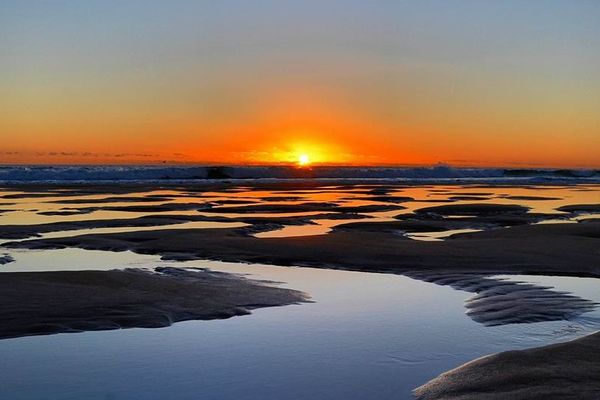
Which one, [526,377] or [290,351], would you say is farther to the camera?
[290,351]

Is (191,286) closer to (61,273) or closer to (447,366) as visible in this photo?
(61,273)

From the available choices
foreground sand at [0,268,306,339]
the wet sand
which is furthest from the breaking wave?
foreground sand at [0,268,306,339]

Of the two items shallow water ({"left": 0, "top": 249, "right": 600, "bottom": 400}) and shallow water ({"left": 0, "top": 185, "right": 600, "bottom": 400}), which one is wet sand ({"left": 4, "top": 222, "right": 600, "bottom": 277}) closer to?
shallow water ({"left": 0, "top": 185, "right": 600, "bottom": 400})

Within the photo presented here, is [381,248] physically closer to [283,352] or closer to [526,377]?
[283,352]

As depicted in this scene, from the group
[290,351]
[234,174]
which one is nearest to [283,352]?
[290,351]

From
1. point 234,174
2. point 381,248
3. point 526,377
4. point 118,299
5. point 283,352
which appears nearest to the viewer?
point 526,377
